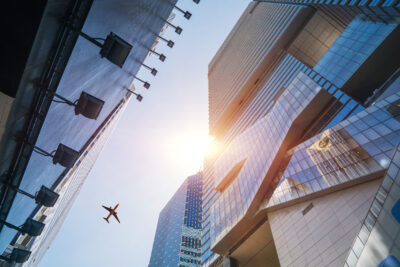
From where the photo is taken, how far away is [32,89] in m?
5.98

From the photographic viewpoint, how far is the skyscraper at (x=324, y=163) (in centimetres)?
2011

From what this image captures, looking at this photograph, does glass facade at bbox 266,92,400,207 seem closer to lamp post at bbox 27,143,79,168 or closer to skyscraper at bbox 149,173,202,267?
lamp post at bbox 27,143,79,168

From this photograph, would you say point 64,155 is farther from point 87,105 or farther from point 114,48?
point 114,48

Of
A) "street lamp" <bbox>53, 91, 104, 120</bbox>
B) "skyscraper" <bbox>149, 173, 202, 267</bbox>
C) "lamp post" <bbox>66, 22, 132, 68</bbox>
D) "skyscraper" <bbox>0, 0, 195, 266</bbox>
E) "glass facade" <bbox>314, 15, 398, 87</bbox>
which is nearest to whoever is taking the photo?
"skyscraper" <bbox>0, 0, 195, 266</bbox>

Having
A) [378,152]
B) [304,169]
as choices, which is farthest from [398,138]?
[304,169]

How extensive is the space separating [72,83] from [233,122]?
81733 millimetres

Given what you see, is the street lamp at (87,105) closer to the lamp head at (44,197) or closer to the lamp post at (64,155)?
the lamp post at (64,155)

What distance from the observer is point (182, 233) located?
120 m

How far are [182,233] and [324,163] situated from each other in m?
110

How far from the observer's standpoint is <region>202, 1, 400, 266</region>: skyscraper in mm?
20109

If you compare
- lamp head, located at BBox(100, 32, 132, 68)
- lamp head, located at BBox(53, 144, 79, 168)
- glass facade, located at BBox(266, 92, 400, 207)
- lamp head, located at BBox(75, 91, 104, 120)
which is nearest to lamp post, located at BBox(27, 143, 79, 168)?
lamp head, located at BBox(53, 144, 79, 168)

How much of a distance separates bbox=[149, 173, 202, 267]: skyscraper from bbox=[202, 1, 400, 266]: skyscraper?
55929 millimetres

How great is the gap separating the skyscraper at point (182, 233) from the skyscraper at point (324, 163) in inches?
2202

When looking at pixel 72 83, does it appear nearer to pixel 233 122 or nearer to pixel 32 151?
pixel 32 151
